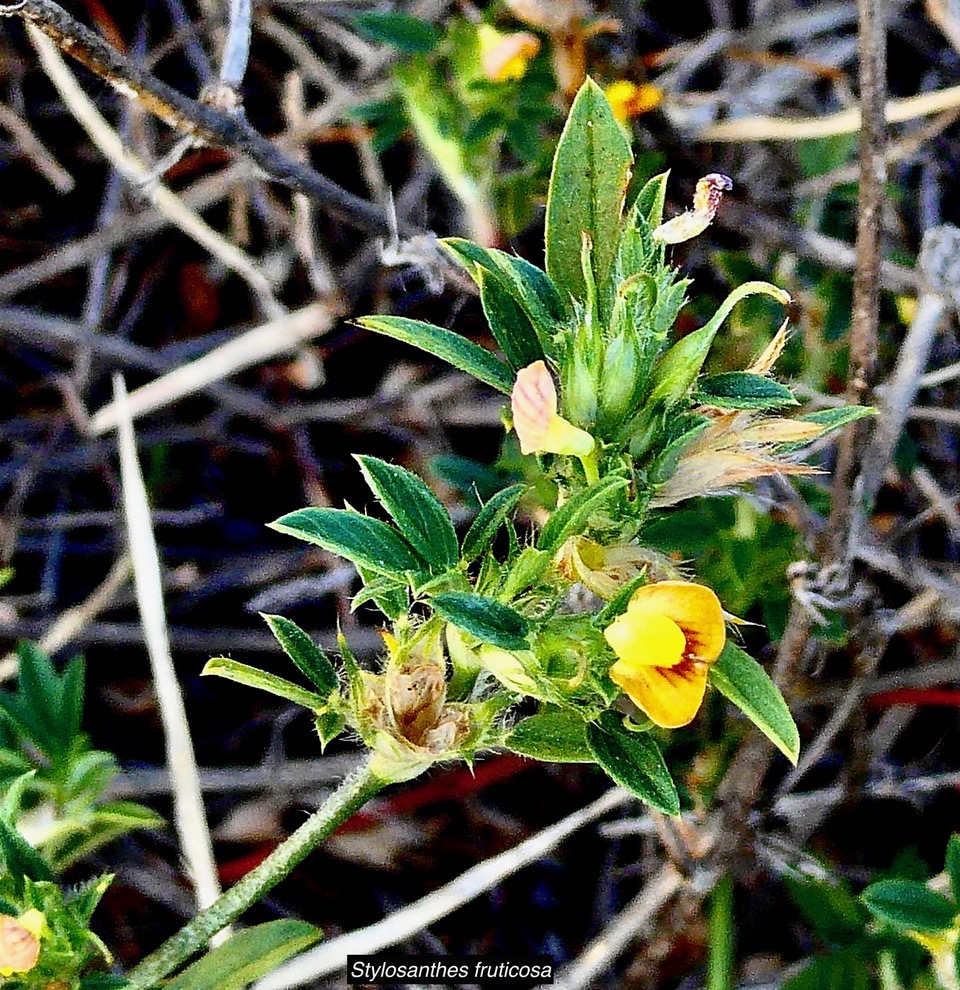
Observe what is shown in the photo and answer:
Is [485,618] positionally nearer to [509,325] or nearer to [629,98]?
[509,325]

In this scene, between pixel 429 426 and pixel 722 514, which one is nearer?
pixel 722 514

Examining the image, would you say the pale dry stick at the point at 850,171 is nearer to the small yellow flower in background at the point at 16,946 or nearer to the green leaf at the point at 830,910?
the green leaf at the point at 830,910

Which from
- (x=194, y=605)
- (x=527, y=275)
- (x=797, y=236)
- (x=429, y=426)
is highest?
(x=527, y=275)

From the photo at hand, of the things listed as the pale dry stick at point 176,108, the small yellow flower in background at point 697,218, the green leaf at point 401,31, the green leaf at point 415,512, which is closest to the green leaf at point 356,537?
the green leaf at point 415,512

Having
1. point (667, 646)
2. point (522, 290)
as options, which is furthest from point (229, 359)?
point (667, 646)

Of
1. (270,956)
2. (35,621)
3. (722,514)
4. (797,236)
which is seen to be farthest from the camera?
(35,621)

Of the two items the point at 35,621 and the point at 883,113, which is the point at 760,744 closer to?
the point at 883,113

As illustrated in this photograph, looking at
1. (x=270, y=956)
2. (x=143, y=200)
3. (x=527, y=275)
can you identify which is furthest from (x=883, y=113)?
(x=143, y=200)
